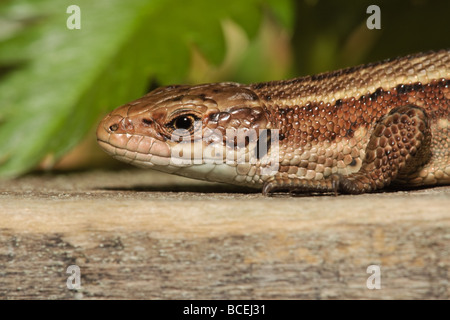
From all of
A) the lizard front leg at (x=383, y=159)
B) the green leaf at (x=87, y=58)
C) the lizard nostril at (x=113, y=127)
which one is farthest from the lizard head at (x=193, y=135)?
the green leaf at (x=87, y=58)

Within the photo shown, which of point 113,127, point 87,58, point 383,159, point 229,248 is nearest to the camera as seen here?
point 229,248

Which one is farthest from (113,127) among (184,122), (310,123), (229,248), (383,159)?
(383,159)

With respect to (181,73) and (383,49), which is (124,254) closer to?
(181,73)

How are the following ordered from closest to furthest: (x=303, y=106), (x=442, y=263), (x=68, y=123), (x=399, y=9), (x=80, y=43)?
(x=442, y=263) < (x=303, y=106) < (x=68, y=123) < (x=80, y=43) < (x=399, y=9)

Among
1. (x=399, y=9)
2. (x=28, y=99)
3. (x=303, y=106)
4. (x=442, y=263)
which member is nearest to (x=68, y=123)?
(x=28, y=99)

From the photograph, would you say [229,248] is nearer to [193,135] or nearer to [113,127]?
[193,135]

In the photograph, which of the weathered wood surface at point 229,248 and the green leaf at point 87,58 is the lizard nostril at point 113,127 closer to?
the green leaf at point 87,58
